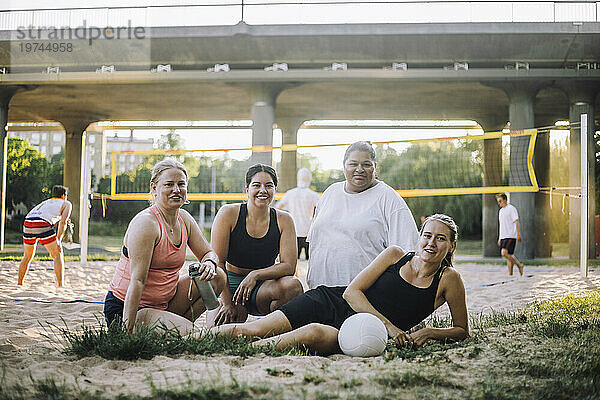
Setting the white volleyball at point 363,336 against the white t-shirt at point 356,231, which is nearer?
the white volleyball at point 363,336

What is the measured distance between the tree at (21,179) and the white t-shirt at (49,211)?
6.55 meters

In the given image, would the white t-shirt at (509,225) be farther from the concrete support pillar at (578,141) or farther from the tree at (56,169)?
the tree at (56,169)

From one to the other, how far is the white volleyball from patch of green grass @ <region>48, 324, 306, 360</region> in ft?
0.66

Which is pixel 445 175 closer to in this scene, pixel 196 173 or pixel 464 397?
pixel 196 173

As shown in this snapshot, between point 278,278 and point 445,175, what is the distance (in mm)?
8952

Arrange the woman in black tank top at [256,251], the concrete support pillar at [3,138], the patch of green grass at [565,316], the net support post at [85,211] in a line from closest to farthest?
1. the patch of green grass at [565,316]
2. the woman in black tank top at [256,251]
3. the net support post at [85,211]
4. the concrete support pillar at [3,138]

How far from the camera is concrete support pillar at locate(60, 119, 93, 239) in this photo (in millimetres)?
14461

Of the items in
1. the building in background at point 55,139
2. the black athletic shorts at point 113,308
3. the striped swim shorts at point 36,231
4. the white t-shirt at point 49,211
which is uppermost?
the building in background at point 55,139

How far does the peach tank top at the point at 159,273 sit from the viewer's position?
9.28ft

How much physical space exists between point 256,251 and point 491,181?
391 inches

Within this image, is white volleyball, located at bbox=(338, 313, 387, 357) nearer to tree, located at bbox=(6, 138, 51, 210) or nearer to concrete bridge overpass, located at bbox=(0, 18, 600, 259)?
concrete bridge overpass, located at bbox=(0, 18, 600, 259)

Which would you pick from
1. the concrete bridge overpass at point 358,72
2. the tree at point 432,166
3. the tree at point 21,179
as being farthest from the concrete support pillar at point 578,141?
the tree at point 21,179

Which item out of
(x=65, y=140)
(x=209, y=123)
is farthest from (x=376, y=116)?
(x=65, y=140)

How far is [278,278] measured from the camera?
3.25m
